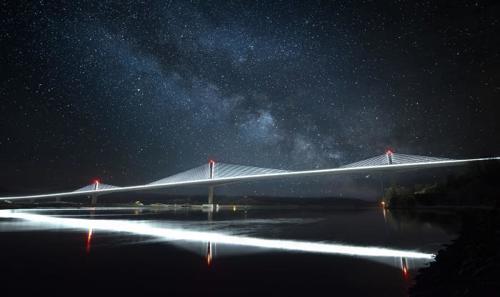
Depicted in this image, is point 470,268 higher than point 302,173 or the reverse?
the reverse

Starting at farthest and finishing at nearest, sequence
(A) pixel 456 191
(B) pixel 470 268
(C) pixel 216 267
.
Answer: (A) pixel 456 191
(C) pixel 216 267
(B) pixel 470 268

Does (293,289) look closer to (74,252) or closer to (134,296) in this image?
(134,296)

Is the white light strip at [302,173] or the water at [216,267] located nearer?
the water at [216,267]

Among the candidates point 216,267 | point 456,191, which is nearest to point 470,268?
point 216,267

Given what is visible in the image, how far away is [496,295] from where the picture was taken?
412 centimetres

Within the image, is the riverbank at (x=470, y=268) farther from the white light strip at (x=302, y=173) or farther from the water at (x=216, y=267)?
the white light strip at (x=302, y=173)

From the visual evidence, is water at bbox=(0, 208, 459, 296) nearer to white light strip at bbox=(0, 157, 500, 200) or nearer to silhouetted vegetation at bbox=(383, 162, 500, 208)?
silhouetted vegetation at bbox=(383, 162, 500, 208)

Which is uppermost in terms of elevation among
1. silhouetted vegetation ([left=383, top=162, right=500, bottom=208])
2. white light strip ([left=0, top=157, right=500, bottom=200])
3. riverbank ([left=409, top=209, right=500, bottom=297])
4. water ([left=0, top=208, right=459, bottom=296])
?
white light strip ([left=0, top=157, right=500, bottom=200])

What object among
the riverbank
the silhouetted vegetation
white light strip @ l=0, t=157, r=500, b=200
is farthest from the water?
white light strip @ l=0, t=157, r=500, b=200

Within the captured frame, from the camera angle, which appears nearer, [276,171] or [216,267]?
[216,267]

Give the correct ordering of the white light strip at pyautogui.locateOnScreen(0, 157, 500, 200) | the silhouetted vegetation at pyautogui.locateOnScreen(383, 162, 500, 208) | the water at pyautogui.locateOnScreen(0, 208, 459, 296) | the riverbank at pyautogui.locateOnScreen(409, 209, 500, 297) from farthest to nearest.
A: the white light strip at pyautogui.locateOnScreen(0, 157, 500, 200) < the silhouetted vegetation at pyautogui.locateOnScreen(383, 162, 500, 208) < the water at pyautogui.locateOnScreen(0, 208, 459, 296) < the riverbank at pyautogui.locateOnScreen(409, 209, 500, 297)

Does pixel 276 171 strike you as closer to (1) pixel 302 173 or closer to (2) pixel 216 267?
(1) pixel 302 173

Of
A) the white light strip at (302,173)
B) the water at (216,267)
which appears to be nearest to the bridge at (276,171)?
the white light strip at (302,173)

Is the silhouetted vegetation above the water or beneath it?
above
